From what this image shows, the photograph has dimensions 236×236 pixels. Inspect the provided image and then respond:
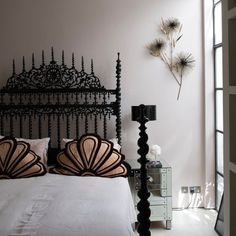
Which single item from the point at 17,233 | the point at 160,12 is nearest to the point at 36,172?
the point at 17,233

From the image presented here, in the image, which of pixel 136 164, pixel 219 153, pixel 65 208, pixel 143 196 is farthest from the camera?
pixel 219 153

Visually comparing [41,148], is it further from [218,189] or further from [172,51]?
[218,189]

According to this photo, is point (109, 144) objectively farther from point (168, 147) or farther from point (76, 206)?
point (76, 206)

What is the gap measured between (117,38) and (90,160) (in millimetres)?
1577

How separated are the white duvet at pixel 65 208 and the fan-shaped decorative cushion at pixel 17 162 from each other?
292mm

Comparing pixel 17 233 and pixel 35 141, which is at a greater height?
pixel 35 141

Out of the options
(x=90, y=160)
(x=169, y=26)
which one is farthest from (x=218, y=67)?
(x=90, y=160)

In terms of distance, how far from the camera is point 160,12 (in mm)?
4035

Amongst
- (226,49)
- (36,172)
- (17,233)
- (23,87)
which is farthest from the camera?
(23,87)

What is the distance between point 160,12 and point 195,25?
0.46 m

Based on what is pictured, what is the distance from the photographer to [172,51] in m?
4.05

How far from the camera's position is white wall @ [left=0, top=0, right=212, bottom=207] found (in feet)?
13.2

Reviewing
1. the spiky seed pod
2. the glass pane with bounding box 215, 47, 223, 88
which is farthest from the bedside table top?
the spiky seed pod

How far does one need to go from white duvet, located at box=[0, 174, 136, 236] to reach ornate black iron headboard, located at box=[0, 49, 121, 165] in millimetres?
1099
